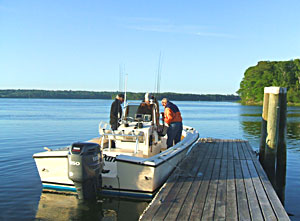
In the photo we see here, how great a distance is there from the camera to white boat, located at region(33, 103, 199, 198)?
6293 millimetres

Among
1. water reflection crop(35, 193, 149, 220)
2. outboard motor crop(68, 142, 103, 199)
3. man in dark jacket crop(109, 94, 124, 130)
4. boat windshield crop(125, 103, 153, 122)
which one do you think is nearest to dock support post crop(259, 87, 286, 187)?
boat windshield crop(125, 103, 153, 122)

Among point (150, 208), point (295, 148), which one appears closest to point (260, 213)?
point (150, 208)

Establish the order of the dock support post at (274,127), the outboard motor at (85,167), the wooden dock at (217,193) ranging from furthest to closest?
the dock support post at (274,127)
the outboard motor at (85,167)
the wooden dock at (217,193)

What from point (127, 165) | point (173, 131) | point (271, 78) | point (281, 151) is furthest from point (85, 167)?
point (271, 78)

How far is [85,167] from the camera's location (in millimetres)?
5695

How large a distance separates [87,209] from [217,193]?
2563 millimetres

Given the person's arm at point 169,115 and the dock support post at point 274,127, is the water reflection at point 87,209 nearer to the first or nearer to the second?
the person's arm at point 169,115

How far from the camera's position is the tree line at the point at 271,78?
217 ft

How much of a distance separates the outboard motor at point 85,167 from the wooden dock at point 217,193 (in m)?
1.27

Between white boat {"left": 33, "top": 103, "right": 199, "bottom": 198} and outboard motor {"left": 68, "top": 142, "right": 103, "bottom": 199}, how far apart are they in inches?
10.0

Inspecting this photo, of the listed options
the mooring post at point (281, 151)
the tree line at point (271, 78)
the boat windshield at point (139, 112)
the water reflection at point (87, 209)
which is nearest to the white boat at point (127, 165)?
the water reflection at point (87, 209)

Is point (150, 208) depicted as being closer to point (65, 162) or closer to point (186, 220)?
point (186, 220)

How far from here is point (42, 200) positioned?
689 cm

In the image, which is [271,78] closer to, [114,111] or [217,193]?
[114,111]
